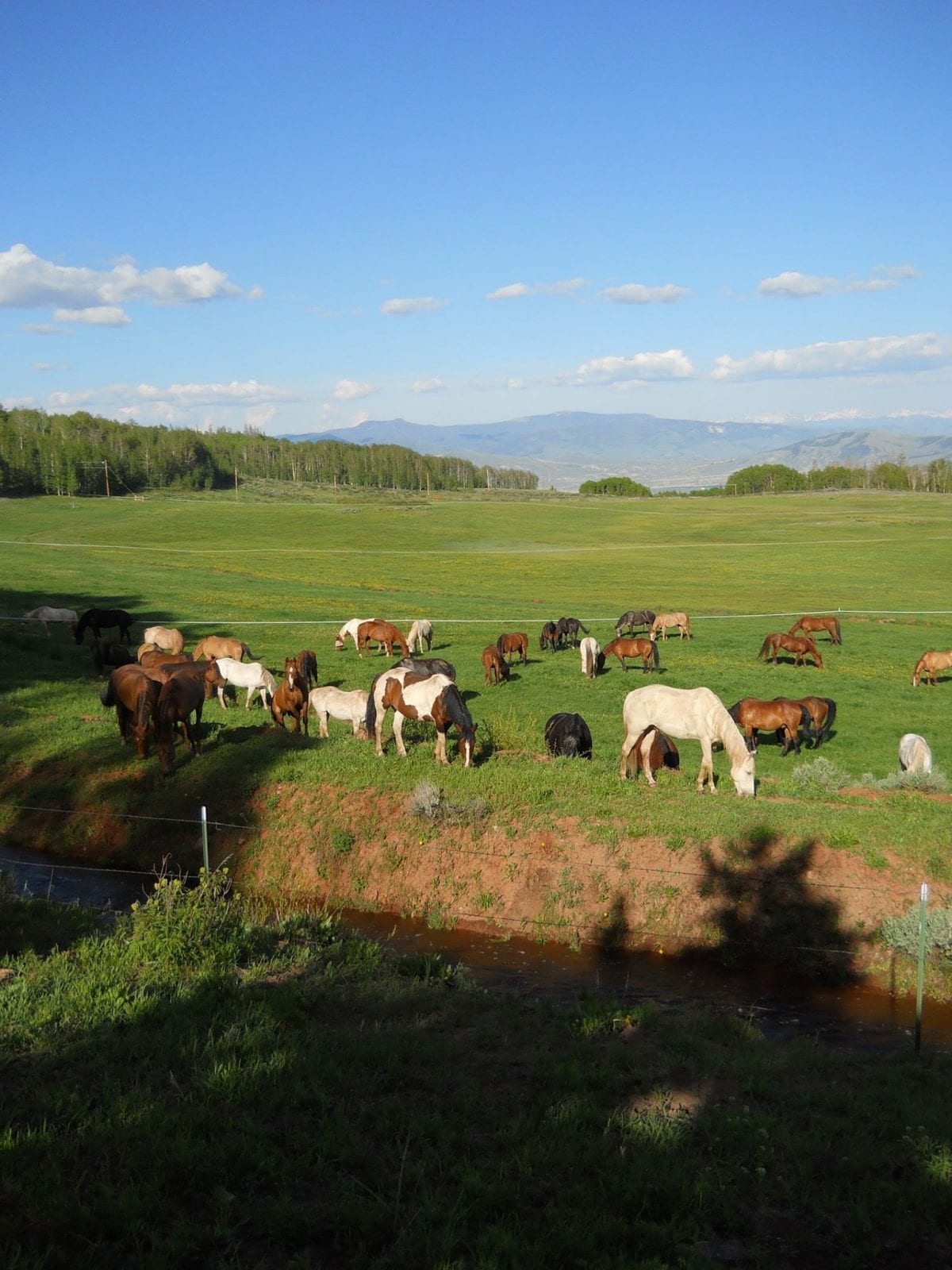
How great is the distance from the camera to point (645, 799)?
1578 cm

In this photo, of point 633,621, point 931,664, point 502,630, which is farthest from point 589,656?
point 931,664

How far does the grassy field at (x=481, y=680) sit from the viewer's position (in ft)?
50.7

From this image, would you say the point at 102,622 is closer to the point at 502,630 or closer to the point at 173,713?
the point at 502,630

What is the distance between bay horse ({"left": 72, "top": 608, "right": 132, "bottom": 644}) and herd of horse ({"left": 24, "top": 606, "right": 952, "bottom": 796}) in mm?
1573

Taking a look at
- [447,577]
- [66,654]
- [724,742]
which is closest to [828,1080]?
[724,742]

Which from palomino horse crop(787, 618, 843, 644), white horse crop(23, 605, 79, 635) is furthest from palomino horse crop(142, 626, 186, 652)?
palomino horse crop(787, 618, 843, 644)

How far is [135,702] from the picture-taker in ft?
60.7

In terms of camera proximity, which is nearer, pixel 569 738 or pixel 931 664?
pixel 569 738

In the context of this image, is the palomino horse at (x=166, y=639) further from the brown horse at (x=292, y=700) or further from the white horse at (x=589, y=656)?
the white horse at (x=589, y=656)

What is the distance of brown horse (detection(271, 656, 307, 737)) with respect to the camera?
2119 cm

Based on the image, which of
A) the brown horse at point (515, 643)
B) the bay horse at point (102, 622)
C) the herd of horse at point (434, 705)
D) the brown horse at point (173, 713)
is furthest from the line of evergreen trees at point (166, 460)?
the brown horse at point (173, 713)

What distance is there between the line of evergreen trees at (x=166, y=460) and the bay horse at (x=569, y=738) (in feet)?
353

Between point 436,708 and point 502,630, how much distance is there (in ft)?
69.1

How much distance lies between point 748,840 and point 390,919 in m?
5.45
